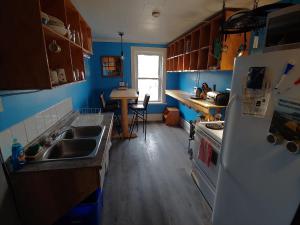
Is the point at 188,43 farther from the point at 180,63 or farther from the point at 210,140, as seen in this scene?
the point at 210,140

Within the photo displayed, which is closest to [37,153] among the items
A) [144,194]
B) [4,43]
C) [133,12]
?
[4,43]

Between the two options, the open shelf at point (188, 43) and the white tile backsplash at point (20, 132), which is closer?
the white tile backsplash at point (20, 132)

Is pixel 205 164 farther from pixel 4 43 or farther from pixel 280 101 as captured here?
pixel 4 43

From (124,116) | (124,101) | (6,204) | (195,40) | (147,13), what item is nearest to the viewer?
(6,204)

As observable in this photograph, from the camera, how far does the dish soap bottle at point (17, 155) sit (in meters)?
1.07

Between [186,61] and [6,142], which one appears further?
[186,61]

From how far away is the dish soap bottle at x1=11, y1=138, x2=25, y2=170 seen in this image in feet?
3.52

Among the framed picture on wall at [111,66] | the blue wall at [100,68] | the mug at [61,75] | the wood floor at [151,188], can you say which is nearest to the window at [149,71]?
the blue wall at [100,68]

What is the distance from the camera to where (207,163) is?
1845 mm

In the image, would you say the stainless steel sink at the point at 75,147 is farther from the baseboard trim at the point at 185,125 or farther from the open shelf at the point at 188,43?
the baseboard trim at the point at 185,125

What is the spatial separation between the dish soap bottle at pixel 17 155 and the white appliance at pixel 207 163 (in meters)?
1.69

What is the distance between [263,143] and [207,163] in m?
1.03

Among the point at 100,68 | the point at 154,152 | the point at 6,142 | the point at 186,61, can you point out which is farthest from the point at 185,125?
the point at 6,142

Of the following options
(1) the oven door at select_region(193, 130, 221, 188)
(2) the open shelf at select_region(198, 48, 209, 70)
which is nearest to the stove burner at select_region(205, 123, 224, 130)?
(1) the oven door at select_region(193, 130, 221, 188)
